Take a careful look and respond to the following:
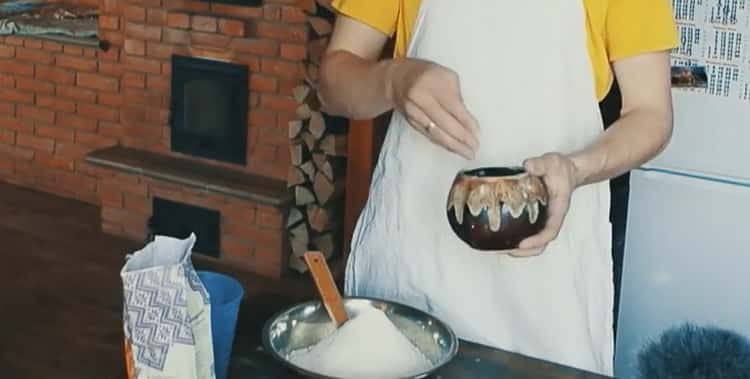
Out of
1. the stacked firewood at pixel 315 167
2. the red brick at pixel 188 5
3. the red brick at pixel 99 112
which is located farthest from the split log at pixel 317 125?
the red brick at pixel 99 112

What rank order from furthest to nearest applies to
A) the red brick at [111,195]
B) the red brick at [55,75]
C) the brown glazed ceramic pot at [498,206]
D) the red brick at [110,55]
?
the red brick at [55,75] → the red brick at [110,55] → the red brick at [111,195] → the brown glazed ceramic pot at [498,206]

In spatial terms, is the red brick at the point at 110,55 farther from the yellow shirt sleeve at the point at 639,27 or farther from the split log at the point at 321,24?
the yellow shirt sleeve at the point at 639,27

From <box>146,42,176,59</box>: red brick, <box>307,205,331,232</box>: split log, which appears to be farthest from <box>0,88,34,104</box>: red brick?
<box>307,205,331,232</box>: split log

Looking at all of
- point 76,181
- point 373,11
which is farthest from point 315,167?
point 373,11

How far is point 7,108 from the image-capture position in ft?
14.9

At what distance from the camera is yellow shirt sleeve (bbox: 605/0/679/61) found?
129 centimetres

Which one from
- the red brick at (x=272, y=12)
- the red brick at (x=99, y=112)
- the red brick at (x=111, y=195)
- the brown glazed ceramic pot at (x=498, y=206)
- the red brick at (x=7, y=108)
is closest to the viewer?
the brown glazed ceramic pot at (x=498, y=206)

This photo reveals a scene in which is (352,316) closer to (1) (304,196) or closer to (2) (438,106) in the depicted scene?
(2) (438,106)

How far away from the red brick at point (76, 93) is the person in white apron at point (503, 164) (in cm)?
306

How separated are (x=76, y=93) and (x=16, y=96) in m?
0.35

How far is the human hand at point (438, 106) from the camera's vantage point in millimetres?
1166

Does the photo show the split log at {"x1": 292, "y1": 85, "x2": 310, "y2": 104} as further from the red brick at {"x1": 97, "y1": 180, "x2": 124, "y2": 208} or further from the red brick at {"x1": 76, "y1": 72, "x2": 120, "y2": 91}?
the red brick at {"x1": 76, "y1": 72, "x2": 120, "y2": 91}

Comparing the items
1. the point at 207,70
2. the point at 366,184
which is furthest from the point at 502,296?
the point at 207,70

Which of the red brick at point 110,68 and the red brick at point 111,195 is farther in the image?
the red brick at point 110,68
